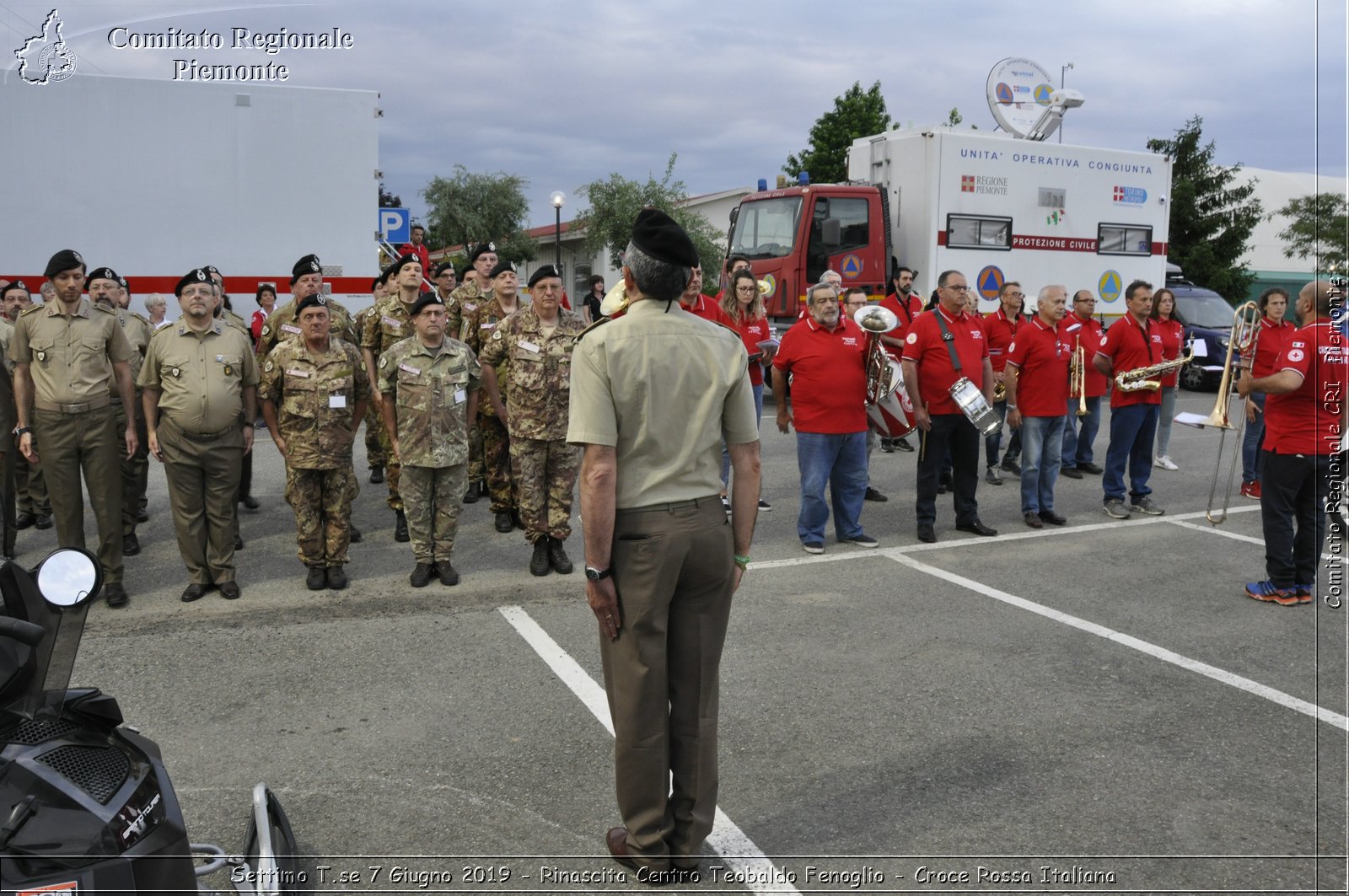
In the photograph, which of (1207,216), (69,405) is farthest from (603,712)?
(1207,216)

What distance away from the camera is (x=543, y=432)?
22.8 feet

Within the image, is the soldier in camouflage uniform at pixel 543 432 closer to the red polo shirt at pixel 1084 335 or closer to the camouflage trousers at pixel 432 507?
the camouflage trousers at pixel 432 507

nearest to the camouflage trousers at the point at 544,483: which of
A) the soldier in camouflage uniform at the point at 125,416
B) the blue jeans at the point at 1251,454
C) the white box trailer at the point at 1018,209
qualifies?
the soldier in camouflage uniform at the point at 125,416

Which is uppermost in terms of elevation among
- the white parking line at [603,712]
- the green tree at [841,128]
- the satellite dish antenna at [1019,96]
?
the green tree at [841,128]

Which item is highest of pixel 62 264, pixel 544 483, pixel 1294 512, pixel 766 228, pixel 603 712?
pixel 766 228

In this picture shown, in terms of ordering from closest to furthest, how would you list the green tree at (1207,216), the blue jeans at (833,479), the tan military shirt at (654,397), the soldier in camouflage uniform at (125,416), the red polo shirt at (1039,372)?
1. the tan military shirt at (654,397)
2. the soldier in camouflage uniform at (125,416)
3. the blue jeans at (833,479)
4. the red polo shirt at (1039,372)
5. the green tree at (1207,216)

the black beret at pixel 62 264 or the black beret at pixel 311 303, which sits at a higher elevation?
the black beret at pixel 62 264

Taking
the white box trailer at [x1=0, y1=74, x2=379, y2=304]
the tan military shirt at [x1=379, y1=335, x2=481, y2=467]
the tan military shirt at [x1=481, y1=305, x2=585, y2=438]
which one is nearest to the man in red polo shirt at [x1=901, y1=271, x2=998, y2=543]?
the tan military shirt at [x1=481, y1=305, x2=585, y2=438]

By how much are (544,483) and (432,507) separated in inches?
30.3

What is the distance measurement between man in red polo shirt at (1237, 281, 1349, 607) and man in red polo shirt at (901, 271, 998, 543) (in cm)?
206

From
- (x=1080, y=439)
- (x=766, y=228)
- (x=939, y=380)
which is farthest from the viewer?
(x=766, y=228)

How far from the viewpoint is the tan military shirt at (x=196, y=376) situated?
625cm

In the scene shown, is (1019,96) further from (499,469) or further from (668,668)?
(668,668)

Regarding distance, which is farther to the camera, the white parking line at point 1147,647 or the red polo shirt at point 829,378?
the red polo shirt at point 829,378
